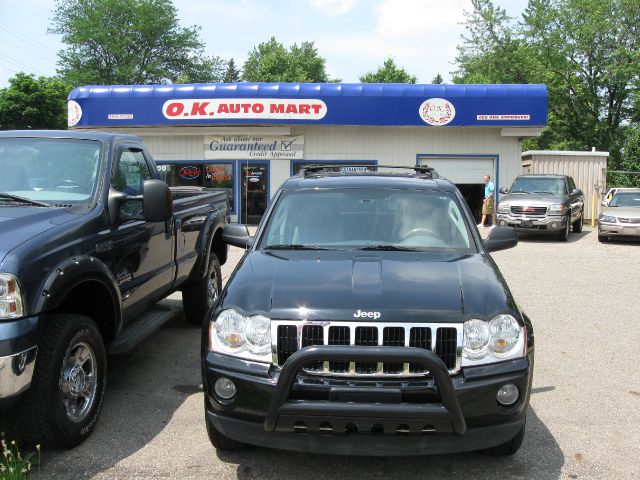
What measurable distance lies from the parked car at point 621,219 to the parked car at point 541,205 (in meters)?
0.93

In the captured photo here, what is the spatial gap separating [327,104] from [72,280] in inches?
652

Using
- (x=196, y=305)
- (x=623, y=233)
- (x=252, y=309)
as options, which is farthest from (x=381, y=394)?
(x=623, y=233)

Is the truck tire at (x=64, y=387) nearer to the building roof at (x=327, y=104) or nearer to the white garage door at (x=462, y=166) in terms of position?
the building roof at (x=327, y=104)

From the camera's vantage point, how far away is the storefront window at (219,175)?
21.2 m

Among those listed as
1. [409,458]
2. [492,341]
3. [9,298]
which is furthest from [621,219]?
[9,298]

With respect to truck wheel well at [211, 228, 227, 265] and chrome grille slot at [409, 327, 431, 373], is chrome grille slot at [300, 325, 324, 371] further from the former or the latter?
truck wheel well at [211, 228, 227, 265]

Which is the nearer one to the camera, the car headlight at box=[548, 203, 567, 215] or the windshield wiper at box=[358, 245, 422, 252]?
the windshield wiper at box=[358, 245, 422, 252]

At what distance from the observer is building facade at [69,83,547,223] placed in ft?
64.2

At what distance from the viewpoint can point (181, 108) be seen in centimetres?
1966

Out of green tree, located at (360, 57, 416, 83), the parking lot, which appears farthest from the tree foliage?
the parking lot

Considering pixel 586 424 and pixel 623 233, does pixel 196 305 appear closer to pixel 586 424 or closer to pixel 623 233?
pixel 586 424

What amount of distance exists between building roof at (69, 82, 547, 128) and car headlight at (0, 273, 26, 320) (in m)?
16.8

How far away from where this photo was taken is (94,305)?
14.7 feet

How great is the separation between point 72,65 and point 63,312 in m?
58.2
